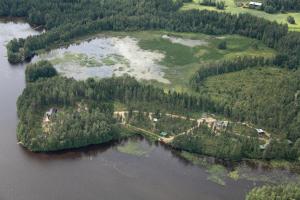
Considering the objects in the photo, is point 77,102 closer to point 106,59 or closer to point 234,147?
point 106,59

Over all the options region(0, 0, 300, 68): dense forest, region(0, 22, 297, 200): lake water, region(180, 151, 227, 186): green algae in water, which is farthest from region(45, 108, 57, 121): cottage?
region(0, 0, 300, 68): dense forest

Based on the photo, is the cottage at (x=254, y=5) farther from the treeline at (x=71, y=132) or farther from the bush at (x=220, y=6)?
the treeline at (x=71, y=132)

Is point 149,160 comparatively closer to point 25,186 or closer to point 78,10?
point 25,186

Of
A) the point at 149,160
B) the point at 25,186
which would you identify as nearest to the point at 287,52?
the point at 149,160

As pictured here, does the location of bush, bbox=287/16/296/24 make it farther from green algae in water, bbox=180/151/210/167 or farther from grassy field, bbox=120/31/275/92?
green algae in water, bbox=180/151/210/167

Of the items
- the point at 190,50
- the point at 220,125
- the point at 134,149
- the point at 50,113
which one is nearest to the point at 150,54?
the point at 190,50

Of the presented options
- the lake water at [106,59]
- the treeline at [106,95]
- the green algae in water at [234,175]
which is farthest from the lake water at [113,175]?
the lake water at [106,59]
